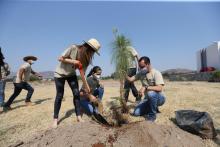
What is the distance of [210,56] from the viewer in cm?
2672

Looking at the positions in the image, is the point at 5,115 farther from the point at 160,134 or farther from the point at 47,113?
the point at 160,134

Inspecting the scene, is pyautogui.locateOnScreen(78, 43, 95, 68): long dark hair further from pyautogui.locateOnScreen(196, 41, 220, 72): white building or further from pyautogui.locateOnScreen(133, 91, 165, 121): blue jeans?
pyautogui.locateOnScreen(196, 41, 220, 72): white building

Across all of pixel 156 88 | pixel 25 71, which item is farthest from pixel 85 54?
pixel 25 71

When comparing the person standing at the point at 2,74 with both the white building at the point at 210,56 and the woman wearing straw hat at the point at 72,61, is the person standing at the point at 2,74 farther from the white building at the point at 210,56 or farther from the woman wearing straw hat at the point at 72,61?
the white building at the point at 210,56

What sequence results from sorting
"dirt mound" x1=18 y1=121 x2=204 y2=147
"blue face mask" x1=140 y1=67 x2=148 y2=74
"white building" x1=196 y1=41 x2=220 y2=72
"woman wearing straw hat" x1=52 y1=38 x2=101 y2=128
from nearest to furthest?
"dirt mound" x1=18 y1=121 x2=204 y2=147 < "woman wearing straw hat" x1=52 y1=38 x2=101 y2=128 < "blue face mask" x1=140 y1=67 x2=148 y2=74 < "white building" x1=196 y1=41 x2=220 y2=72

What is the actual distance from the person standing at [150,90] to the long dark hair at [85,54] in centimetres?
103

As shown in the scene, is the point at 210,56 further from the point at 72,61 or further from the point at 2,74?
the point at 72,61

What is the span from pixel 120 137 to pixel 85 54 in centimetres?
138

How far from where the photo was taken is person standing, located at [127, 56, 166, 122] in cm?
431

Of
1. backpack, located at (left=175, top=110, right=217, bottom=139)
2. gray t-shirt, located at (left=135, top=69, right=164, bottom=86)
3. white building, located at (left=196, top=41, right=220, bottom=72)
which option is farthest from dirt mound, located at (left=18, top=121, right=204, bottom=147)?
white building, located at (left=196, top=41, right=220, bottom=72)

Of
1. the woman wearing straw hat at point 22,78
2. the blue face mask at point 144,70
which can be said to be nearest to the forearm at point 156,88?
the blue face mask at point 144,70

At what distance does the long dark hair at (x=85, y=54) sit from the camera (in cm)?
389

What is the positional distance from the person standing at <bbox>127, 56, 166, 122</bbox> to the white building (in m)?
21.2

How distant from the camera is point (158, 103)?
446 centimetres
